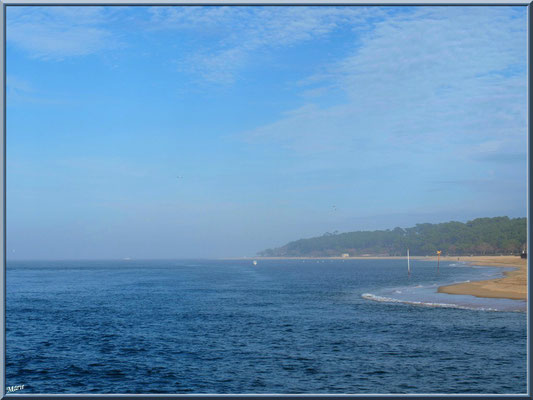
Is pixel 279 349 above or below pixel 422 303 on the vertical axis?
above

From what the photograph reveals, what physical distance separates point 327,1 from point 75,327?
3435 cm

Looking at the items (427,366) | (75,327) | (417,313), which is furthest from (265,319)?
(427,366)

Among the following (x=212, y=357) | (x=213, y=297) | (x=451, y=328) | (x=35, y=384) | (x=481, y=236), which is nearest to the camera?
(x=35, y=384)

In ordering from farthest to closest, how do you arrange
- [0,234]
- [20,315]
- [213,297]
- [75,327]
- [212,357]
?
[213,297], [20,315], [75,327], [212,357], [0,234]

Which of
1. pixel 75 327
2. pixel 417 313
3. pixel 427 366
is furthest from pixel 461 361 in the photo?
pixel 75 327

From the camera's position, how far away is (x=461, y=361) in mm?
22672

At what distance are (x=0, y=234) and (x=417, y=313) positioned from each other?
34.6 m

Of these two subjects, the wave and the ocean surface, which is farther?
the wave

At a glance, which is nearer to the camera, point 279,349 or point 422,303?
point 279,349

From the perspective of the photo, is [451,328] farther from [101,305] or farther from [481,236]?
[481,236]

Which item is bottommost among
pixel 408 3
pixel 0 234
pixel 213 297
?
pixel 213 297

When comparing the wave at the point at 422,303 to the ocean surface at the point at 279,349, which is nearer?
the ocean surface at the point at 279,349

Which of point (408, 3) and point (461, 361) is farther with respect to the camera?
point (461, 361)

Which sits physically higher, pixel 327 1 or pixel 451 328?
pixel 327 1
